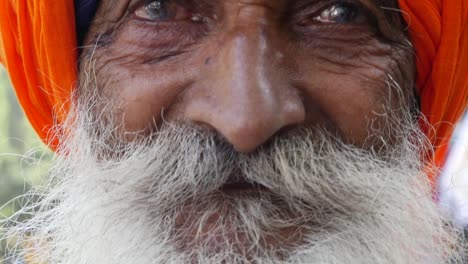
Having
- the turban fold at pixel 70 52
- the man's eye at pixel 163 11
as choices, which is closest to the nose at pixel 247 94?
the man's eye at pixel 163 11

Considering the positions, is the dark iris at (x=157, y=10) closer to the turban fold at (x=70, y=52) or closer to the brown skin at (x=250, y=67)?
the brown skin at (x=250, y=67)

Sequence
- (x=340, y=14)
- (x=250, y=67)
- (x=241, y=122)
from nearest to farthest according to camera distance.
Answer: (x=241, y=122) → (x=250, y=67) → (x=340, y=14)

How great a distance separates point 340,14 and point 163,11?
1.42ft

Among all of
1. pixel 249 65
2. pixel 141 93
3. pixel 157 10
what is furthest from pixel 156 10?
pixel 249 65

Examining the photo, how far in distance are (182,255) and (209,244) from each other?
0.07 metres

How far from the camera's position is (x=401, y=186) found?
168cm

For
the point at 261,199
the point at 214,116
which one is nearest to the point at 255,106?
the point at 214,116

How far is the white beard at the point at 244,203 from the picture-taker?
1.43 metres

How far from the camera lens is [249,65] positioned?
1473 millimetres

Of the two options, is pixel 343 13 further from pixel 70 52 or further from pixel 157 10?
pixel 70 52

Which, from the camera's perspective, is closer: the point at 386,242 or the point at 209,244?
the point at 209,244

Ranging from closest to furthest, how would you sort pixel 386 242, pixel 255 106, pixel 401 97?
pixel 255 106, pixel 386 242, pixel 401 97

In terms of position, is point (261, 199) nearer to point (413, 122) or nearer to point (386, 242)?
point (386, 242)

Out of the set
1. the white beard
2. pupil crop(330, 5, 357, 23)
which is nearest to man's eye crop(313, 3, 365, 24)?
pupil crop(330, 5, 357, 23)
